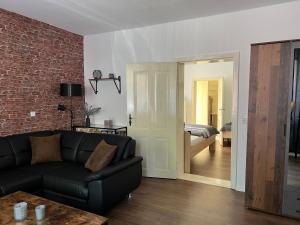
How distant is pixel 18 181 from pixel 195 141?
3.44 metres

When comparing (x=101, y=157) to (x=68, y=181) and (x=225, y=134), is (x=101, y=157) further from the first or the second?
(x=225, y=134)

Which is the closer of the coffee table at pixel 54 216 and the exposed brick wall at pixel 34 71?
the coffee table at pixel 54 216

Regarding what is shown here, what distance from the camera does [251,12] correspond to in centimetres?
333

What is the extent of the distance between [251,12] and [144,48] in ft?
6.11

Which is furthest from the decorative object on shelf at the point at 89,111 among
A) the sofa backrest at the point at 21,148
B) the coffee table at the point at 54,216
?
the coffee table at the point at 54,216

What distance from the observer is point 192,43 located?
3807 millimetres

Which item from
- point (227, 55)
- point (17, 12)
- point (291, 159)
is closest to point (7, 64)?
point (17, 12)

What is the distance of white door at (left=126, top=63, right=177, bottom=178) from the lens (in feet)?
13.1

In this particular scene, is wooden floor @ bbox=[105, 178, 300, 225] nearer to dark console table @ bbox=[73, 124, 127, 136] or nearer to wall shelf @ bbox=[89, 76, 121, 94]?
dark console table @ bbox=[73, 124, 127, 136]

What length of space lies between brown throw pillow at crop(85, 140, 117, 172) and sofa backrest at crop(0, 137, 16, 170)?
107 centimetres

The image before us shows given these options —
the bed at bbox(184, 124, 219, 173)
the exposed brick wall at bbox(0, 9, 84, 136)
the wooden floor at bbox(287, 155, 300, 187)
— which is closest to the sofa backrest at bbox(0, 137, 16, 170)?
the exposed brick wall at bbox(0, 9, 84, 136)

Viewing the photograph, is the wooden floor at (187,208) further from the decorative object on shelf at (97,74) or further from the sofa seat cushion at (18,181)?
the decorative object on shelf at (97,74)

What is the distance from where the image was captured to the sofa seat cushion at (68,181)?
2678 mm

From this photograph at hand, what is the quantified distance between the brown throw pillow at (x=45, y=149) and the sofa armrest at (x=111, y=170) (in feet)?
3.91
